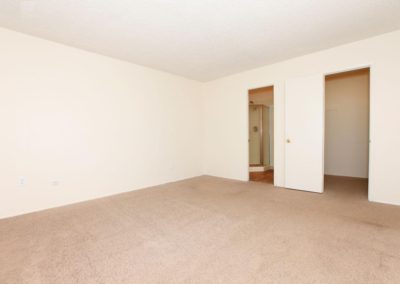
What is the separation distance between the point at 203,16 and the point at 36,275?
3.13m

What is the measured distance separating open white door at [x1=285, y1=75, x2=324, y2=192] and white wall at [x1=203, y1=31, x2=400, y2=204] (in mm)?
155

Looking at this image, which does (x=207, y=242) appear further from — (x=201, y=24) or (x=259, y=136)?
(x=259, y=136)

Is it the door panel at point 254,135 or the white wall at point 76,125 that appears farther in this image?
the door panel at point 254,135

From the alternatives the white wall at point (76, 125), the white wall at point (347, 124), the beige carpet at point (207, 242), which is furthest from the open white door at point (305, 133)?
the white wall at point (76, 125)

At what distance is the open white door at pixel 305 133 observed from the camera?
367cm

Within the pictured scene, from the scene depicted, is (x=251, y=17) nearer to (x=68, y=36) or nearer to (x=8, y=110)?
(x=68, y=36)

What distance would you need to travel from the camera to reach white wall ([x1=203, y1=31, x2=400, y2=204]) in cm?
300

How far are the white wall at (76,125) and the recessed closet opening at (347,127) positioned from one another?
4.13 m

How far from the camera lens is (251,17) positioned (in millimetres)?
2531

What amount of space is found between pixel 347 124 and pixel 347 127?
3.0 inches

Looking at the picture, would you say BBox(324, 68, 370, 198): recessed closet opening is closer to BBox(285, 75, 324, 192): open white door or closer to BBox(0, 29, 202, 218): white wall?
BBox(285, 75, 324, 192): open white door

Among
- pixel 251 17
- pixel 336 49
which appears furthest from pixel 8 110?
pixel 336 49

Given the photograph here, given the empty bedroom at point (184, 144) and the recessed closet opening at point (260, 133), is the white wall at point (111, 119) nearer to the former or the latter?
the empty bedroom at point (184, 144)

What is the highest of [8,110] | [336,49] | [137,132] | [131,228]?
[336,49]
